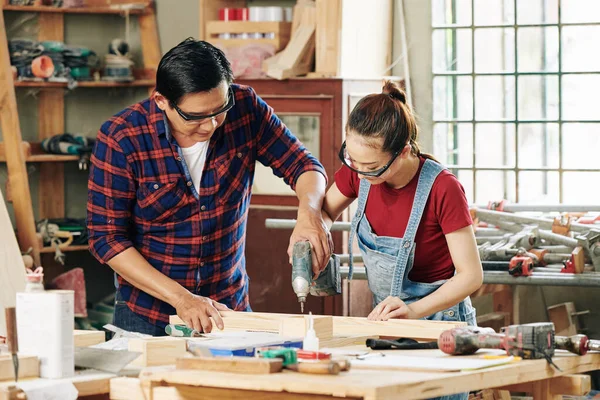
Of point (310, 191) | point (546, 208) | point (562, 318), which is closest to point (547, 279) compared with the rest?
point (562, 318)

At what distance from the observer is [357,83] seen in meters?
5.70

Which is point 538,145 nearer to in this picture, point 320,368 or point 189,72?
point 189,72

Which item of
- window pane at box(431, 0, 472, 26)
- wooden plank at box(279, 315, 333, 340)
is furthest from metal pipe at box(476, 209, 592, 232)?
wooden plank at box(279, 315, 333, 340)

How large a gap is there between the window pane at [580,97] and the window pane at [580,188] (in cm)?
31

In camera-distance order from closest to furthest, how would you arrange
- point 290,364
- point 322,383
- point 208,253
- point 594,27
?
point 322,383 → point 290,364 → point 208,253 → point 594,27

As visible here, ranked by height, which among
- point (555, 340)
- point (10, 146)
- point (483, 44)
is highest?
point (483, 44)

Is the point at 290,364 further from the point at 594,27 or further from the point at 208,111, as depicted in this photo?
the point at 594,27

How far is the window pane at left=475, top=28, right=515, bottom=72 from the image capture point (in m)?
5.86

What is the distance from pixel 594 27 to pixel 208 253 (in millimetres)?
3047

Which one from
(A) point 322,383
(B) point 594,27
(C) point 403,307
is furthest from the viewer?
(B) point 594,27

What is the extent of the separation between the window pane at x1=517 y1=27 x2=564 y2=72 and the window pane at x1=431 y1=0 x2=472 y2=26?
325 millimetres

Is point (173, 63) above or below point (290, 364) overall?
above

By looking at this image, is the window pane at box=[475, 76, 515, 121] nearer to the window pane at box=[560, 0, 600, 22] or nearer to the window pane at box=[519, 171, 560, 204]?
the window pane at box=[519, 171, 560, 204]

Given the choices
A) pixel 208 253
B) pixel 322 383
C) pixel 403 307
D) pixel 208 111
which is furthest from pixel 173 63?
pixel 322 383
